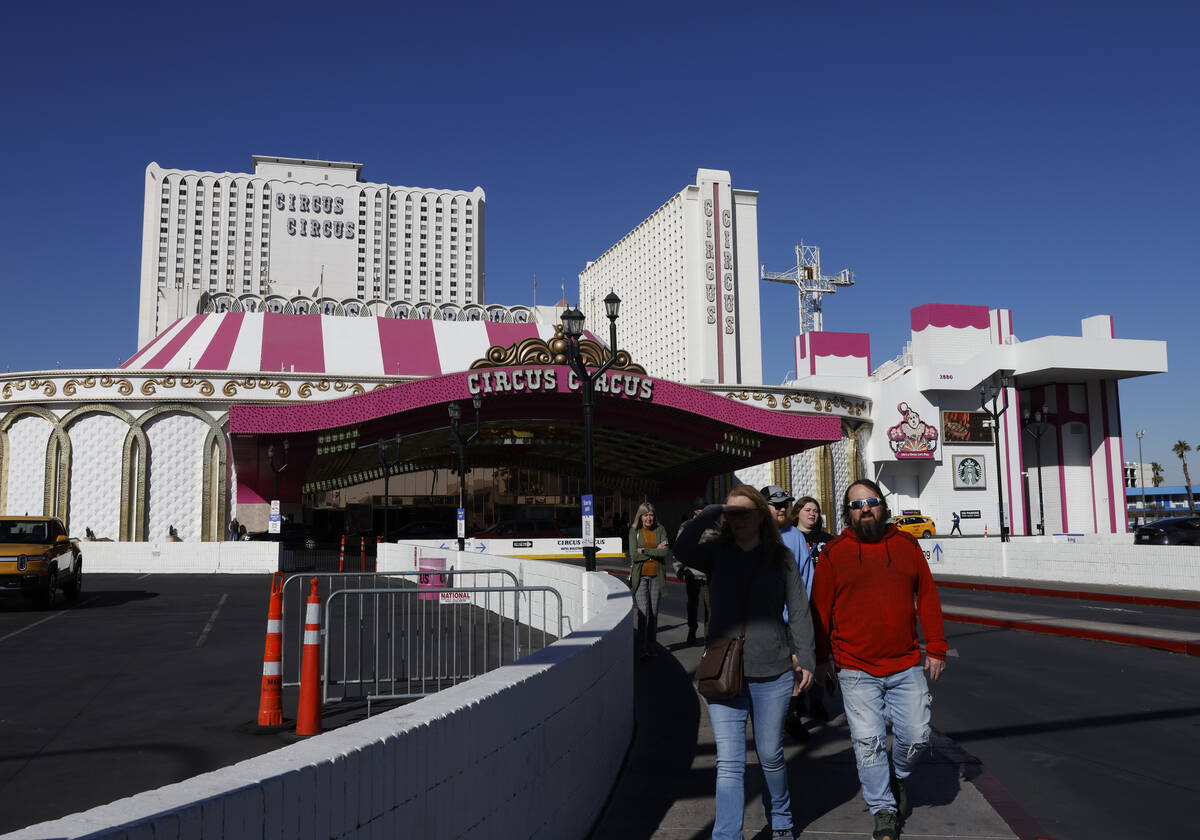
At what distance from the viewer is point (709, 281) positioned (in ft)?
375

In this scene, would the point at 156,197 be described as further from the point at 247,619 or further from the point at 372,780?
the point at 372,780

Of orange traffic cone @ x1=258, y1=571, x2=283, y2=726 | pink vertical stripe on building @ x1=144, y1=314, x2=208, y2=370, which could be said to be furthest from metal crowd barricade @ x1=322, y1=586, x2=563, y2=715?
pink vertical stripe on building @ x1=144, y1=314, x2=208, y2=370

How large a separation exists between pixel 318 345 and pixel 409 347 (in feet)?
15.4

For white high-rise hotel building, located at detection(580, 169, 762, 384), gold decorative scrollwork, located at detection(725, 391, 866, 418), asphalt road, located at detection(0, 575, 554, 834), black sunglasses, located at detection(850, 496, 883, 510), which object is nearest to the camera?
black sunglasses, located at detection(850, 496, 883, 510)

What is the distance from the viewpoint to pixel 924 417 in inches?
2298

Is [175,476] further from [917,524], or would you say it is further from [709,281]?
[709,281]

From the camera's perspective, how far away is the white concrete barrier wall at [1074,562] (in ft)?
72.4

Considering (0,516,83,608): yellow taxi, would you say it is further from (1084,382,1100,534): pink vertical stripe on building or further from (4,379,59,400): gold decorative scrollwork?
(1084,382,1100,534): pink vertical stripe on building

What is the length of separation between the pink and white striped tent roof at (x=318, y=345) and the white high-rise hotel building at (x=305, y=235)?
291ft

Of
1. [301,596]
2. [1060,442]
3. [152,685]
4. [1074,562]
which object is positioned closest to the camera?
[152,685]

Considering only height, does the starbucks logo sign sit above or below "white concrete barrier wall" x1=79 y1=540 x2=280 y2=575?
above

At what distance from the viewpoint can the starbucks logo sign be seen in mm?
59438

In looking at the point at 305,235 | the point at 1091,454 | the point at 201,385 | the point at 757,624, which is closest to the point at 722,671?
the point at 757,624

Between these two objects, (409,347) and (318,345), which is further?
(409,347)
